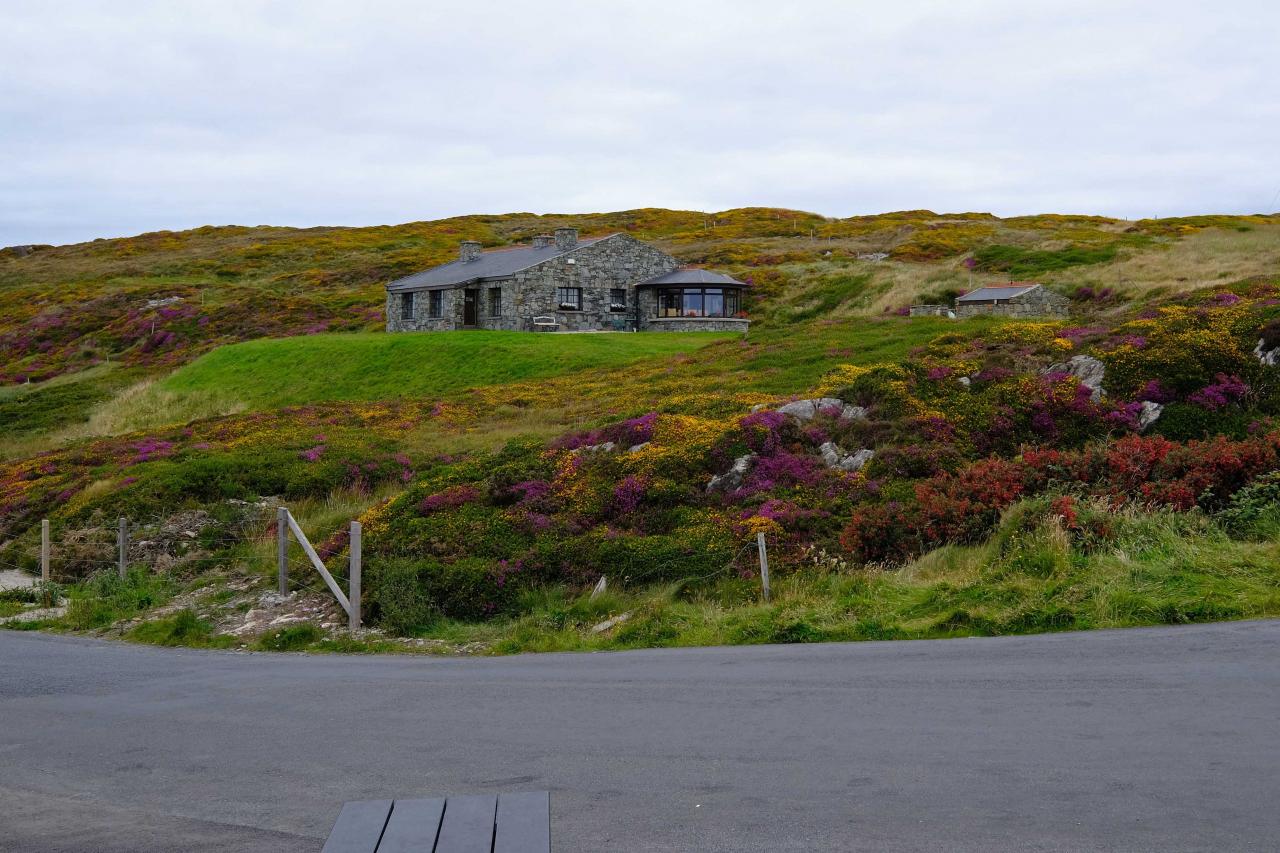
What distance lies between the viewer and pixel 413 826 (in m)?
6.88

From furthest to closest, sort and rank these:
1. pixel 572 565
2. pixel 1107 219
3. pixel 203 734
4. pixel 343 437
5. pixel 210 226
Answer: pixel 210 226, pixel 1107 219, pixel 343 437, pixel 572 565, pixel 203 734

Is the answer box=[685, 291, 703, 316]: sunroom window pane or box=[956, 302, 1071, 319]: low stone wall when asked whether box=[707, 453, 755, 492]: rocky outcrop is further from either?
box=[685, 291, 703, 316]: sunroom window pane

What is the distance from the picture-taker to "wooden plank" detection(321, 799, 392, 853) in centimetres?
658

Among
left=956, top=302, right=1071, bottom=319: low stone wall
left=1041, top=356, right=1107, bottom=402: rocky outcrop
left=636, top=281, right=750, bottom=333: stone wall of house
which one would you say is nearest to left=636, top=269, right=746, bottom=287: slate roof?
left=636, top=281, right=750, bottom=333: stone wall of house

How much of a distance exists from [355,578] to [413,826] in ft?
31.1

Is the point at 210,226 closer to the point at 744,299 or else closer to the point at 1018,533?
the point at 744,299

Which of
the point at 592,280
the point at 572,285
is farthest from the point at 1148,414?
the point at 592,280

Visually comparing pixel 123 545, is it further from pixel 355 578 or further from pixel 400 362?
pixel 400 362

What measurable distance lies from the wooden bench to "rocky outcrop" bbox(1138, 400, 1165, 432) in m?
15.3

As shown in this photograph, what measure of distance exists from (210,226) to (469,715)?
495ft

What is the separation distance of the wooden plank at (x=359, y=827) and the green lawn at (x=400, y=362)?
3498 centimetres

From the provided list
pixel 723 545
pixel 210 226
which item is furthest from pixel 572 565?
pixel 210 226

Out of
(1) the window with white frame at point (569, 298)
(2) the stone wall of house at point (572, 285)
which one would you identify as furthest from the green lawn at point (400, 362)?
(1) the window with white frame at point (569, 298)

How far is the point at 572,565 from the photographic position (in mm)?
16938
